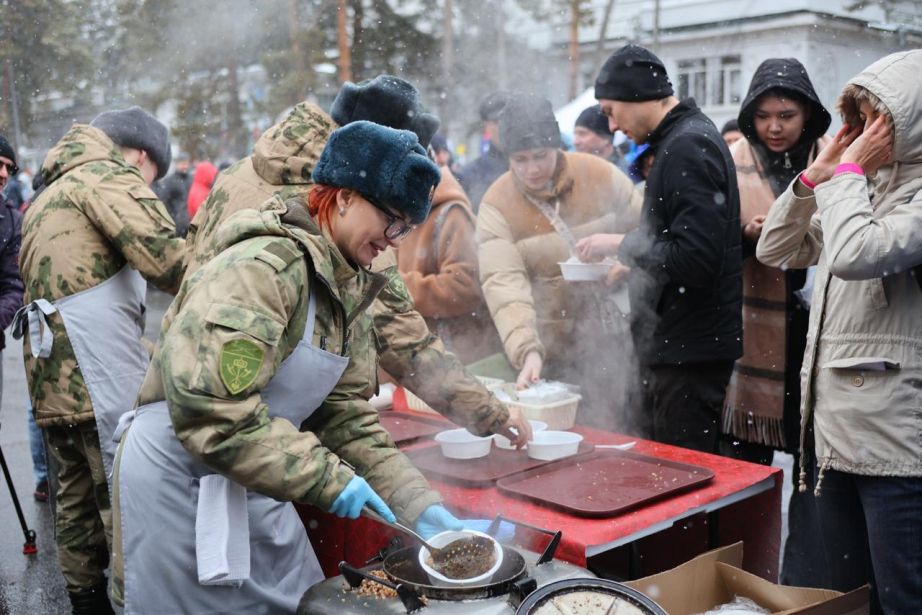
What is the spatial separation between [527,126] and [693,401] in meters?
1.38

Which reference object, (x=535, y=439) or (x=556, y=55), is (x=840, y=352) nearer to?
(x=535, y=439)

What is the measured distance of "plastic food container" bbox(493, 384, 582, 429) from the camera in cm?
283

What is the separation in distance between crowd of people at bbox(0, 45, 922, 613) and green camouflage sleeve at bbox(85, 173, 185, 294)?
0.01 m

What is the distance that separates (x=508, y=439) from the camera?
8.53 ft

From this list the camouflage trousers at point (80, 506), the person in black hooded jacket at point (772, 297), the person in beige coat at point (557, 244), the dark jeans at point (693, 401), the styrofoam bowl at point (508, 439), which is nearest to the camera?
the styrofoam bowl at point (508, 439)

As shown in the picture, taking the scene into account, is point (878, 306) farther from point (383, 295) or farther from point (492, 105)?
point (492, 105)

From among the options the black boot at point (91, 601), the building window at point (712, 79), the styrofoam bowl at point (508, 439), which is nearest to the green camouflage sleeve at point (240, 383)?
the styrofoam bowl at point (508, 439)

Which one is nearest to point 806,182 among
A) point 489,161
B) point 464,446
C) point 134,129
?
point 464,446

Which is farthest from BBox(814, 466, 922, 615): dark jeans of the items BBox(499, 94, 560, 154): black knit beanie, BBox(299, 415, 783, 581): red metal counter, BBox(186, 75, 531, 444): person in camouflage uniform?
Answer: BBox(499, 94, 560, 154): black knit beanie

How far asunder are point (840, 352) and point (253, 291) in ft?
4.92

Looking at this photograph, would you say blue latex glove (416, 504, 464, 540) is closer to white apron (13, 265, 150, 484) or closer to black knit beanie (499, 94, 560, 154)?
white apron (13, 265, 150, 484)

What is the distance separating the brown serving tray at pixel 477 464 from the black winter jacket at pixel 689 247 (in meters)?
0.67

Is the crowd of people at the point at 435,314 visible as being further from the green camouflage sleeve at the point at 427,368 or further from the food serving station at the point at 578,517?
the food serving station at the point at 578,517

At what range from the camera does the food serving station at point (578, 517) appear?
67.5 inches
